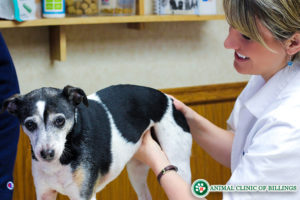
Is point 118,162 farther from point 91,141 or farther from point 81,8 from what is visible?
point 81,8

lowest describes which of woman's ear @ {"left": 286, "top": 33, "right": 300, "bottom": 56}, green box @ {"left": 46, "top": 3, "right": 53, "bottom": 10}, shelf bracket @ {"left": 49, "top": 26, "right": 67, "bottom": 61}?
shelf bracket @ {"left": 49, "top": 26, "right": 67, "bottom": 61}

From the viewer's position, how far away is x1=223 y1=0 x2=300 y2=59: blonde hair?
105 cm

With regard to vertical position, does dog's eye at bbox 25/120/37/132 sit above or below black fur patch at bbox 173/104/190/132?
above

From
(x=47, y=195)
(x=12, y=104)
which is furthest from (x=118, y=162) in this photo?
(x=12, y=104)

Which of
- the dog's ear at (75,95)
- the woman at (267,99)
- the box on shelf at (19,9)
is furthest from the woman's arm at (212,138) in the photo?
the box on shelf at (19,9)

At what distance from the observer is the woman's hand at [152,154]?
1.23 m

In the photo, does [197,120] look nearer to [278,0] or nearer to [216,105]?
[278,0]

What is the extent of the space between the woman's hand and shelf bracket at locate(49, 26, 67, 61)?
2.51 ft

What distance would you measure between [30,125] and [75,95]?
4.9 inches

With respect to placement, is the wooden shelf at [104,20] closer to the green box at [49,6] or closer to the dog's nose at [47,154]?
the green box at [49,6]

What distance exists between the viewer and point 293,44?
1118 mm

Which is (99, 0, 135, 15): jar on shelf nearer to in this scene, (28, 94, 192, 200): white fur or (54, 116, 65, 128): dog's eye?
(28, 94, 192, 200): white fur

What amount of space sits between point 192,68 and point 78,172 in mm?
1406

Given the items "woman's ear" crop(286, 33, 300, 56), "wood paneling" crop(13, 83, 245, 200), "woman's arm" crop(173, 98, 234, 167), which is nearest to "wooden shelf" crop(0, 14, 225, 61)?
"wood paneling" crop(13, 83, 245, 200)
